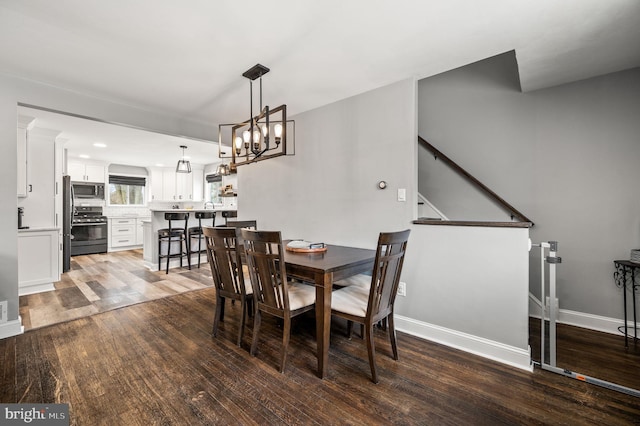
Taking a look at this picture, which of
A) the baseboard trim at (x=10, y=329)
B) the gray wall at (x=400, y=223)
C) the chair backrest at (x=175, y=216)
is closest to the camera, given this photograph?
the gray wall at (x=400, y=223)

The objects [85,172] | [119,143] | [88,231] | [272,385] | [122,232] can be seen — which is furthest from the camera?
[122,232]

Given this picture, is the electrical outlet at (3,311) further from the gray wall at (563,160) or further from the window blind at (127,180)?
the window blind at (127,180)

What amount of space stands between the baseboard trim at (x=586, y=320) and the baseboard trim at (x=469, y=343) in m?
1.14

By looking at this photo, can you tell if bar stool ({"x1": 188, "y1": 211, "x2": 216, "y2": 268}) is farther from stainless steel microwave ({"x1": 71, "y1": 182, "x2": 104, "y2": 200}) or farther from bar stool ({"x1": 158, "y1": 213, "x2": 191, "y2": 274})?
stainless steel microwave ({"x1": 71, "y1": 182, "x2": 104, "y2": 200})

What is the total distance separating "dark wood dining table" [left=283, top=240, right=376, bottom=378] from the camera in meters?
1.83

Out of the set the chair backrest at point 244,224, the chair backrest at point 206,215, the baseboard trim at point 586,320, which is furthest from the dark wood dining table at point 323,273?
the chair backrest at point 206,215

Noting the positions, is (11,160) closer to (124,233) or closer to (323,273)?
(323,273)

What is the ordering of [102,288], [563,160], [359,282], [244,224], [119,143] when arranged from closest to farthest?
1. [359,282]
2. [563,160]
3. [244,224]
4. [102,288]
5. [119,143]

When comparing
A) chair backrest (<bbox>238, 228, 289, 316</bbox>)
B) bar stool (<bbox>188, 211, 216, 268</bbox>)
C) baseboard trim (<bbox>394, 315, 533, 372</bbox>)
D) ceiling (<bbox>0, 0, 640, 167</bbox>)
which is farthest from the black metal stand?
bar stool (<bbox>188, 211, 216, 268</bbox>)

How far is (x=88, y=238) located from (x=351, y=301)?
23.5 feet

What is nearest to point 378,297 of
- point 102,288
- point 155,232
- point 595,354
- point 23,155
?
point 595,354

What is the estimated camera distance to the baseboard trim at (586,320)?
8.28 ft

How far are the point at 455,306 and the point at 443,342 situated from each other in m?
0.33

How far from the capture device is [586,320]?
265 centimetres
